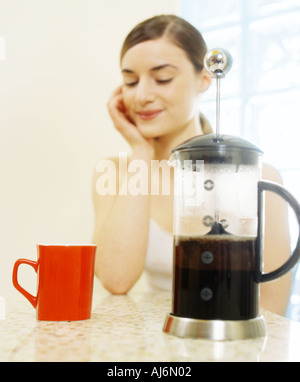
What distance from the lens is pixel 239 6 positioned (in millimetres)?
1780

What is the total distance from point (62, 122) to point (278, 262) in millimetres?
917

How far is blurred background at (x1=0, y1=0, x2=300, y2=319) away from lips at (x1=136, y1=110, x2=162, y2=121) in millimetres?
375

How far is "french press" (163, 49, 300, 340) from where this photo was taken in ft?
1.78

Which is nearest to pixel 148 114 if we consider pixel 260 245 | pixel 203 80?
pixel 203 80

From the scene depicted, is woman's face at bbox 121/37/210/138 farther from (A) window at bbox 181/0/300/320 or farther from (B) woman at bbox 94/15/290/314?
(A) window at bbox 181/0/300/320

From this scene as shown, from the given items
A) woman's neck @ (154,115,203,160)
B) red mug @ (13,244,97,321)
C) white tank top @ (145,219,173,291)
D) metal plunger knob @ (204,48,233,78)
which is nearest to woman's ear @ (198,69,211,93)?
woman's neck @ (154,115,203,160)

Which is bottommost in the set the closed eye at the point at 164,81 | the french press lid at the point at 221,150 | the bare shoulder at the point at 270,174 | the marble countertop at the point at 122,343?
the marble countertop at the point at 122,343

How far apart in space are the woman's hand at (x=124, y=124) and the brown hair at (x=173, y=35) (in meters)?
0.18

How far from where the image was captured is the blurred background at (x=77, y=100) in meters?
1.53

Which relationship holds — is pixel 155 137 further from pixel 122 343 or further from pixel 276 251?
pixel 122 343

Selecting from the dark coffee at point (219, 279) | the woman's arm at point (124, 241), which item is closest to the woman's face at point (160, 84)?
the woman's arm at point (124, 241)

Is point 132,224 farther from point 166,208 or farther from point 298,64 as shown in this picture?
point 298,64

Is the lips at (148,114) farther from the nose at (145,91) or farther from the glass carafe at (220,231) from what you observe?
the glass carafe at (220,231)

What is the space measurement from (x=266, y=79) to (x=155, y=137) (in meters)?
0.56
